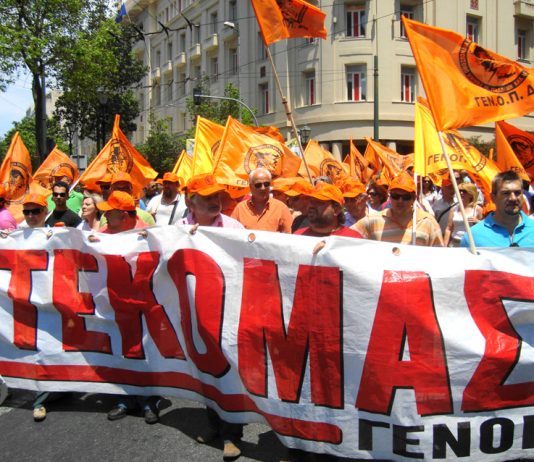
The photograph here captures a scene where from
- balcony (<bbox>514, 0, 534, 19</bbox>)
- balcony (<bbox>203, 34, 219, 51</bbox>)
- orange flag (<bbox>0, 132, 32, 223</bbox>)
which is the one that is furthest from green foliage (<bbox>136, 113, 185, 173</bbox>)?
Result: orange flag (<bbox>0, 132, 32, 223</bbox>)

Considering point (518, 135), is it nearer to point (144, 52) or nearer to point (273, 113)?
point (273, 113)

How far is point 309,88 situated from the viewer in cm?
2897

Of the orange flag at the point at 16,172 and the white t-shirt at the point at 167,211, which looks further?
the orange flag at the point at 16,172

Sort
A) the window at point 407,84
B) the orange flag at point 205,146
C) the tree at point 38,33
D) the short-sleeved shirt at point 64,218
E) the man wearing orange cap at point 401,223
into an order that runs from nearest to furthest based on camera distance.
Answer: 1. the man wearing orange cap at point 401,223
2. the short-sleeved shirt at point 64,218
3. the orange flag at point 205,146
4. the tree at point 38,33
5. the window at point 407,84

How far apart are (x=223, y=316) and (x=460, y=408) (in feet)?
4.78

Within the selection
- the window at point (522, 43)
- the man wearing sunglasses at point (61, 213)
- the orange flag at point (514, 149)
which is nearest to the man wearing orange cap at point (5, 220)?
the man wearing sunglasses at point (61, 213)

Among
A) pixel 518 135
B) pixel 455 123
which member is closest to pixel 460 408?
pixel 455 123

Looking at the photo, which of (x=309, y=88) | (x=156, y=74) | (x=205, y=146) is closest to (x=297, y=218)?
(x=205, y=146)

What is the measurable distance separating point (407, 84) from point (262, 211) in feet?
82.2

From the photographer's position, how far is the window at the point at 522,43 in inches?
1187

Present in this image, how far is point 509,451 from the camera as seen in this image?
9.51 ft

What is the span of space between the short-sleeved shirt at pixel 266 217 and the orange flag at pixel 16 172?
13.7 ft

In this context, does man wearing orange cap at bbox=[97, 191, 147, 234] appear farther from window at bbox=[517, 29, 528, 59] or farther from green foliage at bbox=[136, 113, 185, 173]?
window at bbox=[517, 29, 528, 59]

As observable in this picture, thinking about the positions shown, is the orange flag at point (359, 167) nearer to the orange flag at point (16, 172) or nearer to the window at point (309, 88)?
the orange flag at point (16, 172)
